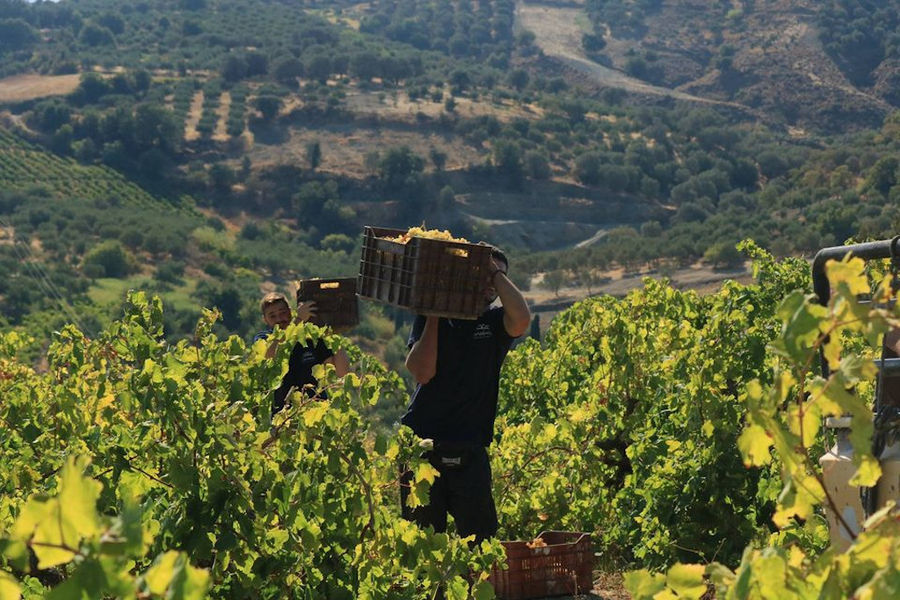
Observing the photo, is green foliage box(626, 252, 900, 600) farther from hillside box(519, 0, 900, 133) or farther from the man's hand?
hillside box(519, 0, 900, 133)

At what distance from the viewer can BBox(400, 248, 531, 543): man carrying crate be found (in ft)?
15.6

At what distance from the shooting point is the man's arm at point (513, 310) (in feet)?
15.3

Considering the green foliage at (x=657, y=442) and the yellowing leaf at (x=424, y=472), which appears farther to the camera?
the green foliage at (x=657, y=442)

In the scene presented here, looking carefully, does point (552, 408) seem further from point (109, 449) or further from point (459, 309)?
point (109, 449)

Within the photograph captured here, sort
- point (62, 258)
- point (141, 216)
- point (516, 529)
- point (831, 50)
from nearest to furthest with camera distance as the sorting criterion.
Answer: point (516, 529) → point (62, 258) → point (141, 216) → point (831, 50)

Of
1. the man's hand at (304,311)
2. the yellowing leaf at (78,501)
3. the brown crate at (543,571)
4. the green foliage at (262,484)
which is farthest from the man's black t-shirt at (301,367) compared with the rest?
the yellowing leaf at (78,501)

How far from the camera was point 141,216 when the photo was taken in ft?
268

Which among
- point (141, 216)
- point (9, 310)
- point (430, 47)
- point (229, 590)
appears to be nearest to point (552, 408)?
point (229, 590)

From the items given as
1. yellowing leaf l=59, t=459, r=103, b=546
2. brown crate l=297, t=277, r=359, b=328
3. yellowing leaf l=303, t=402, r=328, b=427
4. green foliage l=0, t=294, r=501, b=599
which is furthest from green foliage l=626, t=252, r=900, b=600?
brown crate l=297, t=277, r=359, b=328

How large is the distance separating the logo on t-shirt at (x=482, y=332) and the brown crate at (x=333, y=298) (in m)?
2.39

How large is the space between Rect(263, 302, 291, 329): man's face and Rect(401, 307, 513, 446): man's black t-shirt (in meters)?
1.40

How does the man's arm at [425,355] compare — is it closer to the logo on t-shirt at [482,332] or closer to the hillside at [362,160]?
the logo on t-shirt at [482,332]

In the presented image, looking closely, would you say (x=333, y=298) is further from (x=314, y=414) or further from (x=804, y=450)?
(x=804, y=450)

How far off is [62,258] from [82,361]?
6836 cm
